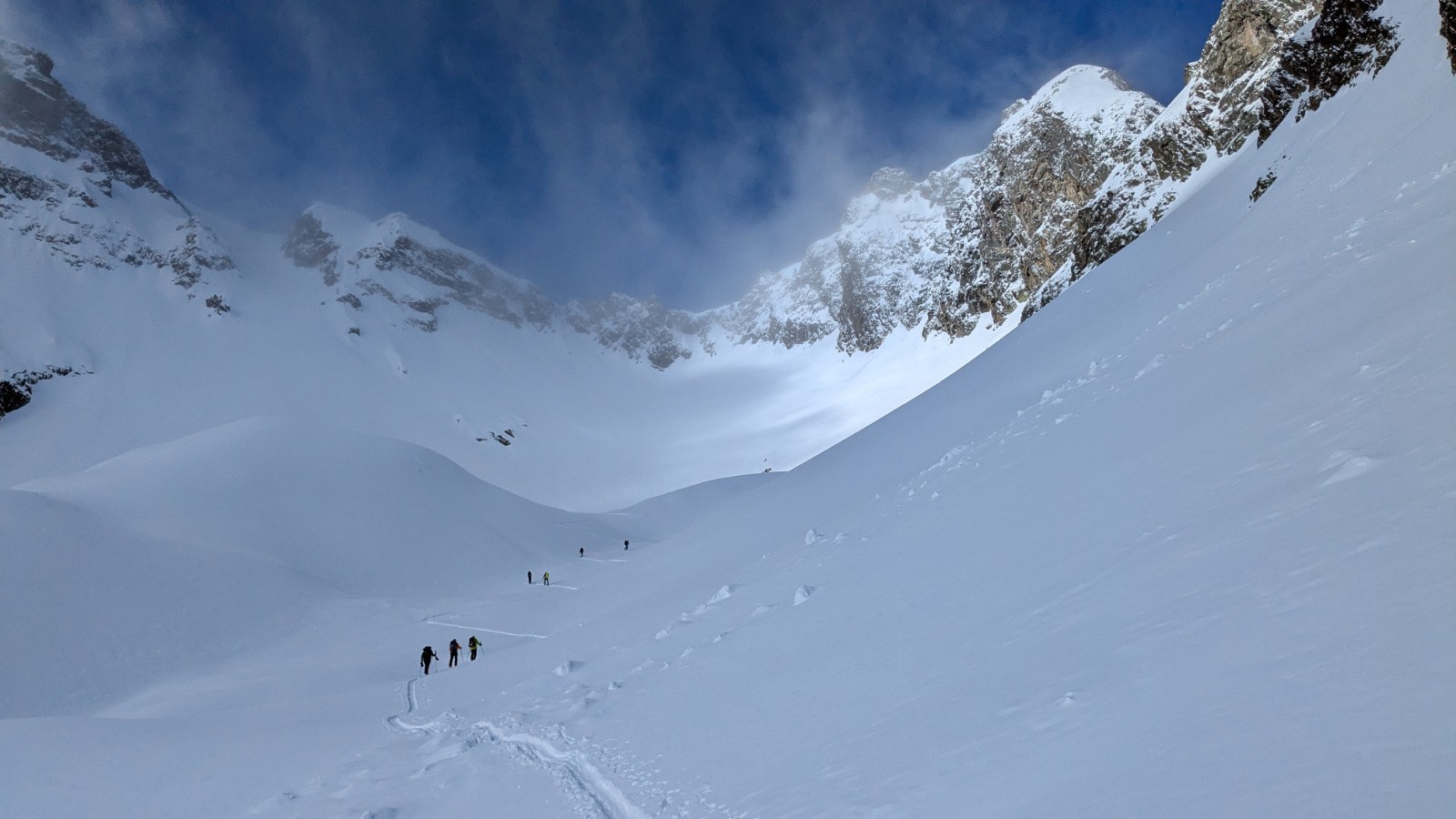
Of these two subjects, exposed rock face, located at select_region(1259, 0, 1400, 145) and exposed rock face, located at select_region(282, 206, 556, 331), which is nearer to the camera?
exposed rock face, located at select_region(1259, 0, 1400, 145)

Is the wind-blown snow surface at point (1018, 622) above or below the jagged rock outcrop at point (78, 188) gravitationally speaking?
below

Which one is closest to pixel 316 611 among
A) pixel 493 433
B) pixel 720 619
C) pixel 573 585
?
pixel 573 585

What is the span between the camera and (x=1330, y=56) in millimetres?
29797

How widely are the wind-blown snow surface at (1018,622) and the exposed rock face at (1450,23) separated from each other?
2.05m

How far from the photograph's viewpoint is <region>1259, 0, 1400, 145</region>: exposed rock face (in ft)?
88.2

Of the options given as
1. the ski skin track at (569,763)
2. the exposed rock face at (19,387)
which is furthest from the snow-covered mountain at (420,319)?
the ski skin track at (569,763)

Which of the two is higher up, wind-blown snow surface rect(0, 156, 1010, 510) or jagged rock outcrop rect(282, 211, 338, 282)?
jagged rock outcrop rect(282, 211, 338, 282)

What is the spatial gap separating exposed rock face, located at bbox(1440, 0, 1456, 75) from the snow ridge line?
49.7ft

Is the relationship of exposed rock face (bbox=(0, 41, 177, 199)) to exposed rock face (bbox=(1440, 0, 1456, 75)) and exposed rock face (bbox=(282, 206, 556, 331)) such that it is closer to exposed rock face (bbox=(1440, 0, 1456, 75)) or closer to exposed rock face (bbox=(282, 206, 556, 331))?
exposed rock face (bbox=(282, 206, 556, 331))

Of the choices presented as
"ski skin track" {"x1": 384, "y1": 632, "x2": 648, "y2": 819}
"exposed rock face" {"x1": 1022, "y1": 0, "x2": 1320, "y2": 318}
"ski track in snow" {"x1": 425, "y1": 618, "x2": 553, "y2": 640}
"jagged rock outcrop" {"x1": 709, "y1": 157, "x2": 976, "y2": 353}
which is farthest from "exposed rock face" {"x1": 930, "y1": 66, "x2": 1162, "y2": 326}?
"ski skin track" {"x1": 384, "y1": 632, "x2": 648, "y2": 819}

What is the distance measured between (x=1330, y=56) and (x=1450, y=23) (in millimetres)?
26305

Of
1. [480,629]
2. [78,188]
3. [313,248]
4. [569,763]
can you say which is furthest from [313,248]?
[569,763]

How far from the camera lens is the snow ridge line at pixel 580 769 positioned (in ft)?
21.0

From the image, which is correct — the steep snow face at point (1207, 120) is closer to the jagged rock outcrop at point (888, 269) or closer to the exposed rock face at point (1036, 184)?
the exposed rock face at point (1036, 184)
